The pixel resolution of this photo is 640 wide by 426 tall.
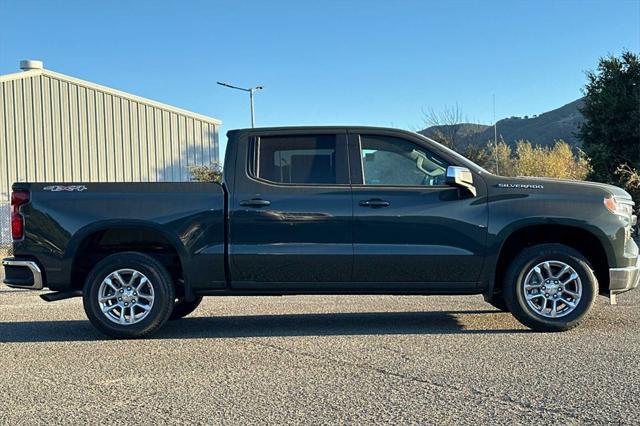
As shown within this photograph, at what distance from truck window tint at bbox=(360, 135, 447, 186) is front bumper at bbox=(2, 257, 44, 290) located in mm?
3303

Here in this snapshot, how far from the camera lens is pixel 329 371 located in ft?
15.5

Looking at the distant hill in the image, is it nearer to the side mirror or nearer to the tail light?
the side mirror

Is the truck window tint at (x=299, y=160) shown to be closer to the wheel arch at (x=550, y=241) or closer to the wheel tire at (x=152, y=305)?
the wheel tire at (x=152, y=305)

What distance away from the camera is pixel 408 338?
5844mm

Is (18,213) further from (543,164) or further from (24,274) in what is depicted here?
(543,164)

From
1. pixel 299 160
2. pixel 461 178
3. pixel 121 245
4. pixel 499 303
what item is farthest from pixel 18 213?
pixel 499 303

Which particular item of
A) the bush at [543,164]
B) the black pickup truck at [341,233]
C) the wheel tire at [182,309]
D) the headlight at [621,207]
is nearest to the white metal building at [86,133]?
the bush at [543,164]

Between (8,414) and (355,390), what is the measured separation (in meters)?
2.21

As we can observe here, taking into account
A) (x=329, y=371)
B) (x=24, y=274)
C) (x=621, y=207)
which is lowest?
(x=329, y=371)

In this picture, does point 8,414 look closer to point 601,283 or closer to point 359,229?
point 359,229

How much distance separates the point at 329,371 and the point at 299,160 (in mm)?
2304

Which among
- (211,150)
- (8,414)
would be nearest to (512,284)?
(8,414)

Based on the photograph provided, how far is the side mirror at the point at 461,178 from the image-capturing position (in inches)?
227

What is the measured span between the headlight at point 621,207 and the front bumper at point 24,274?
547cm
